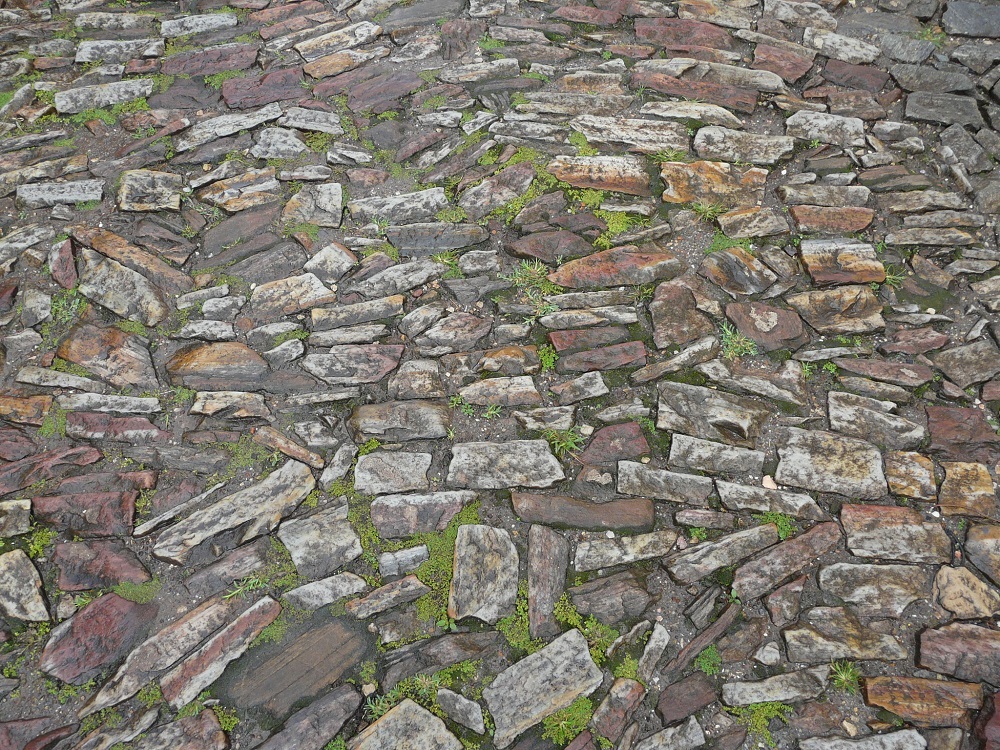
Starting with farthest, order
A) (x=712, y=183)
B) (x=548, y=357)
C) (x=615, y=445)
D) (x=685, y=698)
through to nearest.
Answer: (x=712, y=183)
(x=548, y=357)
(x=615, y=445)
(x=685, y=698)

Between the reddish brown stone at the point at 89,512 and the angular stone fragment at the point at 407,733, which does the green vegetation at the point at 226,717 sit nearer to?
the angular stone fragment at the point at 407,733

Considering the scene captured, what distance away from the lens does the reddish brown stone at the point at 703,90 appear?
5.66 m

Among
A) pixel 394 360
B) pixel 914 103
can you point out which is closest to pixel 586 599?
pixel 394 360

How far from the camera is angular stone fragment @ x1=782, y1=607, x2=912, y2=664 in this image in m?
3.22

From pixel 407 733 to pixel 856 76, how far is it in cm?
600

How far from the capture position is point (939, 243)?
4738mm

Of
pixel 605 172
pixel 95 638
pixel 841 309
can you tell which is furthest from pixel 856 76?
pixel 95 638

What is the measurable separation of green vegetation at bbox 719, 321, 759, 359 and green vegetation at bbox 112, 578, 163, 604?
3348 mm

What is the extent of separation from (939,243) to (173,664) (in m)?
5.21

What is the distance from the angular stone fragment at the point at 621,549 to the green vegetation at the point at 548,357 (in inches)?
43.6

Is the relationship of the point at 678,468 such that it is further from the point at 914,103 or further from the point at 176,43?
the point at 176,43

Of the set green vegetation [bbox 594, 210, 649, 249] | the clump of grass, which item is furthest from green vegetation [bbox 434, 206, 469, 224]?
the clump of grass

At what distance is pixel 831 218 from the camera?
486 centimetres

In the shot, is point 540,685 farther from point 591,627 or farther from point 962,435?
point 962,435
